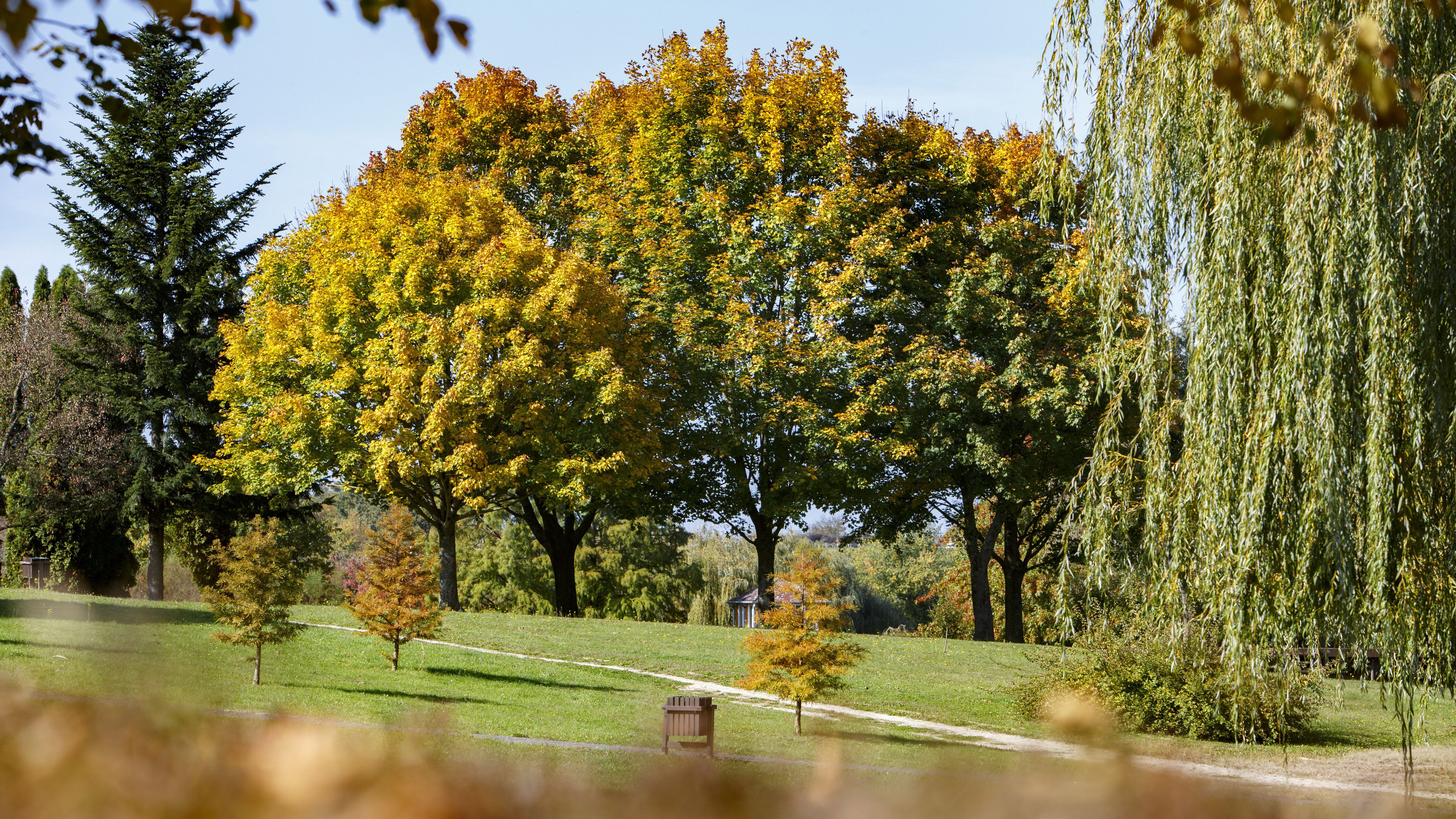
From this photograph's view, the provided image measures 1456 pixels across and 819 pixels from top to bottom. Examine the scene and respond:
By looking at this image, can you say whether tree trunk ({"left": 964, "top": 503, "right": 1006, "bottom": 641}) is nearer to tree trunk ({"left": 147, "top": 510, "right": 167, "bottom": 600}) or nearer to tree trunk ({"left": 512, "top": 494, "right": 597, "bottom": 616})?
tree trunk ({"left": 512, "top": 494, "right": 597, "bottom": 616})

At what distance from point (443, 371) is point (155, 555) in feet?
34.2

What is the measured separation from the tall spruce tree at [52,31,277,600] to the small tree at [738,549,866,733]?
1889 centimetres

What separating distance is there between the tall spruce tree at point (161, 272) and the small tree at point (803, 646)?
1889 centimetres

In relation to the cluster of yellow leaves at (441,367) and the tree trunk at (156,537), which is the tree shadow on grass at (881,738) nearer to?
the cluster of yellow leaves at (441,367)

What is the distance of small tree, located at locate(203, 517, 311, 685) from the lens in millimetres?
13375

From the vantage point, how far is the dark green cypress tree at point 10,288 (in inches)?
1211

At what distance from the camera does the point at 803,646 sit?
12.9 meters

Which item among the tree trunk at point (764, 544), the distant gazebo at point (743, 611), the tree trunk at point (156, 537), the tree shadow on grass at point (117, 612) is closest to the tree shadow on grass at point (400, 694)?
the tree shadow on grass at point (117, 612)

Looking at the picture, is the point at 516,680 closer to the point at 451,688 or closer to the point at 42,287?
the point at 451,688

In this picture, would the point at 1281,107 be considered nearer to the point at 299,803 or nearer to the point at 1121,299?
the point at 299,803

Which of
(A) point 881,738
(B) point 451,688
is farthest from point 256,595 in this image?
(A) point 881,738

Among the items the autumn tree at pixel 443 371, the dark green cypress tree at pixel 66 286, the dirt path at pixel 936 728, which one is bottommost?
the dirt path at pixel 936 728

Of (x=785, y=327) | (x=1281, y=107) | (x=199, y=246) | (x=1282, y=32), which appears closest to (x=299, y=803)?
(x=1281, y=107)

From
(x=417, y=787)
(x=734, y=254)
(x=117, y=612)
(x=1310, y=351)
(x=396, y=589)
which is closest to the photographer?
(x=417, y=787)
